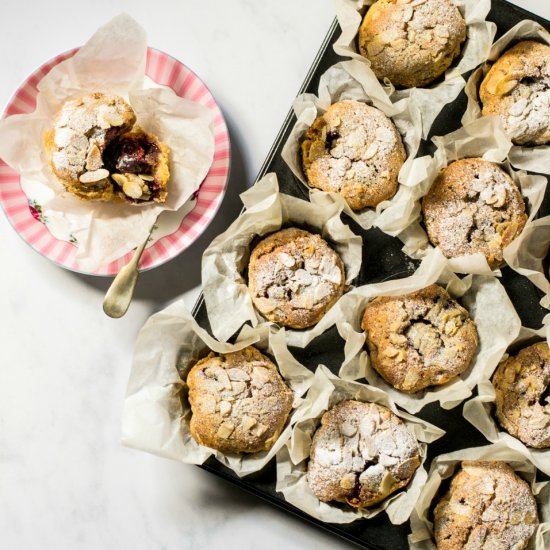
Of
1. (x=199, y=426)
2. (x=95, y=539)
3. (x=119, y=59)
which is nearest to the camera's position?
(x=199, y=426)

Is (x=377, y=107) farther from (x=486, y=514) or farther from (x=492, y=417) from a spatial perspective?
(x=486, y=514)

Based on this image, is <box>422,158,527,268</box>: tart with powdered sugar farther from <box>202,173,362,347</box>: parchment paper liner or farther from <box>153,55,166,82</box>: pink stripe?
<box>153,55,166,82</box>: pink stripe

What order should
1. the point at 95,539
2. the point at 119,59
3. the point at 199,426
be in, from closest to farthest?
the point at 199,426 < the point at 119,59 < the point at 95,539

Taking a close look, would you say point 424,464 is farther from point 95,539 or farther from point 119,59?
point 119,59

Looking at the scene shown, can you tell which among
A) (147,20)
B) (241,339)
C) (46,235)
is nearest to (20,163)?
(46,235)

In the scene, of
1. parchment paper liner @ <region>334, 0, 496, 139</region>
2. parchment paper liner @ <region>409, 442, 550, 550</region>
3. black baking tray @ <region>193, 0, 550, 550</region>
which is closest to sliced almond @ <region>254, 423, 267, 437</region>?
black baking tray @ <region>193, 0, 550, 550</region>

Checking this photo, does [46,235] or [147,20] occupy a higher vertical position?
[147,20]

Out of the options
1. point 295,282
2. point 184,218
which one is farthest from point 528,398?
point 184,218
